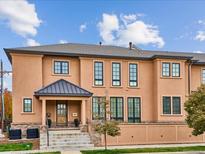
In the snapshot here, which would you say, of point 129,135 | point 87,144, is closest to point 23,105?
point 87,144

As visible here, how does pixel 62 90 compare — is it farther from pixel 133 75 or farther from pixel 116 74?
pixel 133 75

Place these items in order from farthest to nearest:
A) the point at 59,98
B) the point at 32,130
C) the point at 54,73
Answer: the point at 54,73 → the point at 59,98 → the point at 32,130

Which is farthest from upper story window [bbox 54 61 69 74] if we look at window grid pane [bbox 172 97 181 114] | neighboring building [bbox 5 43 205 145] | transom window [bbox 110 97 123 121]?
window grid pane [bbox 172 97 181 114]

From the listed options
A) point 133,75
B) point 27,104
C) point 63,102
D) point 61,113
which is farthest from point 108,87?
Result: point 27,104

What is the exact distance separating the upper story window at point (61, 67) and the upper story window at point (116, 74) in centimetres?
455

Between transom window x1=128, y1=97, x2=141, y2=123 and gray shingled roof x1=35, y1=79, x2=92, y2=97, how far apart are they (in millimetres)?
4973

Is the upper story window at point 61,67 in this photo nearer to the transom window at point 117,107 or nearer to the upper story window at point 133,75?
the transom window at point 117,107

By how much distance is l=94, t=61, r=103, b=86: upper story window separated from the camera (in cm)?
3095

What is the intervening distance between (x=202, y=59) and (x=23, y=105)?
19638 mm

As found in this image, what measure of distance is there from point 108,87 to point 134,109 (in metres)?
3.42

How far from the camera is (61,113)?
29812 mm

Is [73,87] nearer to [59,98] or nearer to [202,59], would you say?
[59,98]

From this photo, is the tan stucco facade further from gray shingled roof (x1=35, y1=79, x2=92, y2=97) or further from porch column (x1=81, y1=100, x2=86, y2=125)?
gray shingled roof (x1=35, y1=79, x2=92, y2=97)

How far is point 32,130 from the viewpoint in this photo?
85.6 feet
